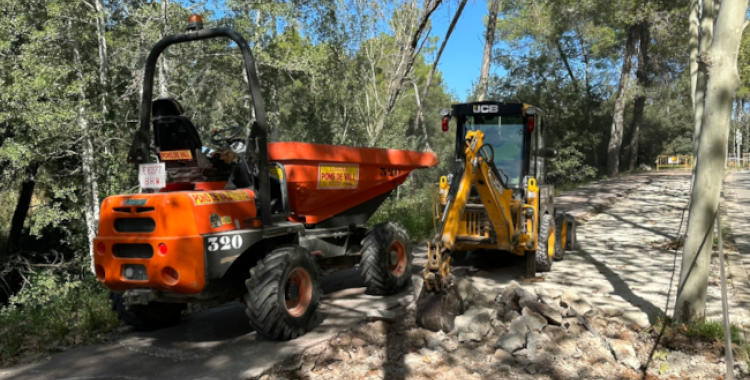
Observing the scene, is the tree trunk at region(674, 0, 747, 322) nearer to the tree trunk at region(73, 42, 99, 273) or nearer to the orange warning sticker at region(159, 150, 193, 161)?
the orange warning sticker at region(159, 150, 193, 161)

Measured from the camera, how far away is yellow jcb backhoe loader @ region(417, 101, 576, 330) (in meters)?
6.75

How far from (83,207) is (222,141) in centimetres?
885

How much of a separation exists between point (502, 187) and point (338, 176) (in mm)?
2387

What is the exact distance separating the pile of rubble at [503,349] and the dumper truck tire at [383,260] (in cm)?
93

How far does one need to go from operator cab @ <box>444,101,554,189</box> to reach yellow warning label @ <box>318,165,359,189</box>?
6.36ft

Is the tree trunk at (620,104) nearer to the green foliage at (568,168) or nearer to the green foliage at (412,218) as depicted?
the green foliage at (568,168)

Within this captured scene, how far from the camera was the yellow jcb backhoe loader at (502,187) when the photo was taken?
6750mm

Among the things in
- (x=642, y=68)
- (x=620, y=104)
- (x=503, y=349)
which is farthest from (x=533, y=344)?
(x=642, y=68)

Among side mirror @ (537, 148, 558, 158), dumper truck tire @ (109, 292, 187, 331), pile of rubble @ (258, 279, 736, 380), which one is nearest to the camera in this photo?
pile of rubble @ (258, 279, 736, 380)

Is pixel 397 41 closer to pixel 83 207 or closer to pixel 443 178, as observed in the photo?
pixel 83 207

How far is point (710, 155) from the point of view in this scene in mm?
5152

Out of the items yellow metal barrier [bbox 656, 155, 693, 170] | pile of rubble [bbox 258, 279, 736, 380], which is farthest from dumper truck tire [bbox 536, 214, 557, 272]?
yellow metal barrier [bbox 656, 155, 693, 170]

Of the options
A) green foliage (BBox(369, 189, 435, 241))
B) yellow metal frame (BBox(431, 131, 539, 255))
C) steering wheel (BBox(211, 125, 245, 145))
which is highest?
steering wheel (BBox(211, 125, 245, 145))

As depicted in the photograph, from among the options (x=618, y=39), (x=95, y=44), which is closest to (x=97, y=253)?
(x=95, y=44)
